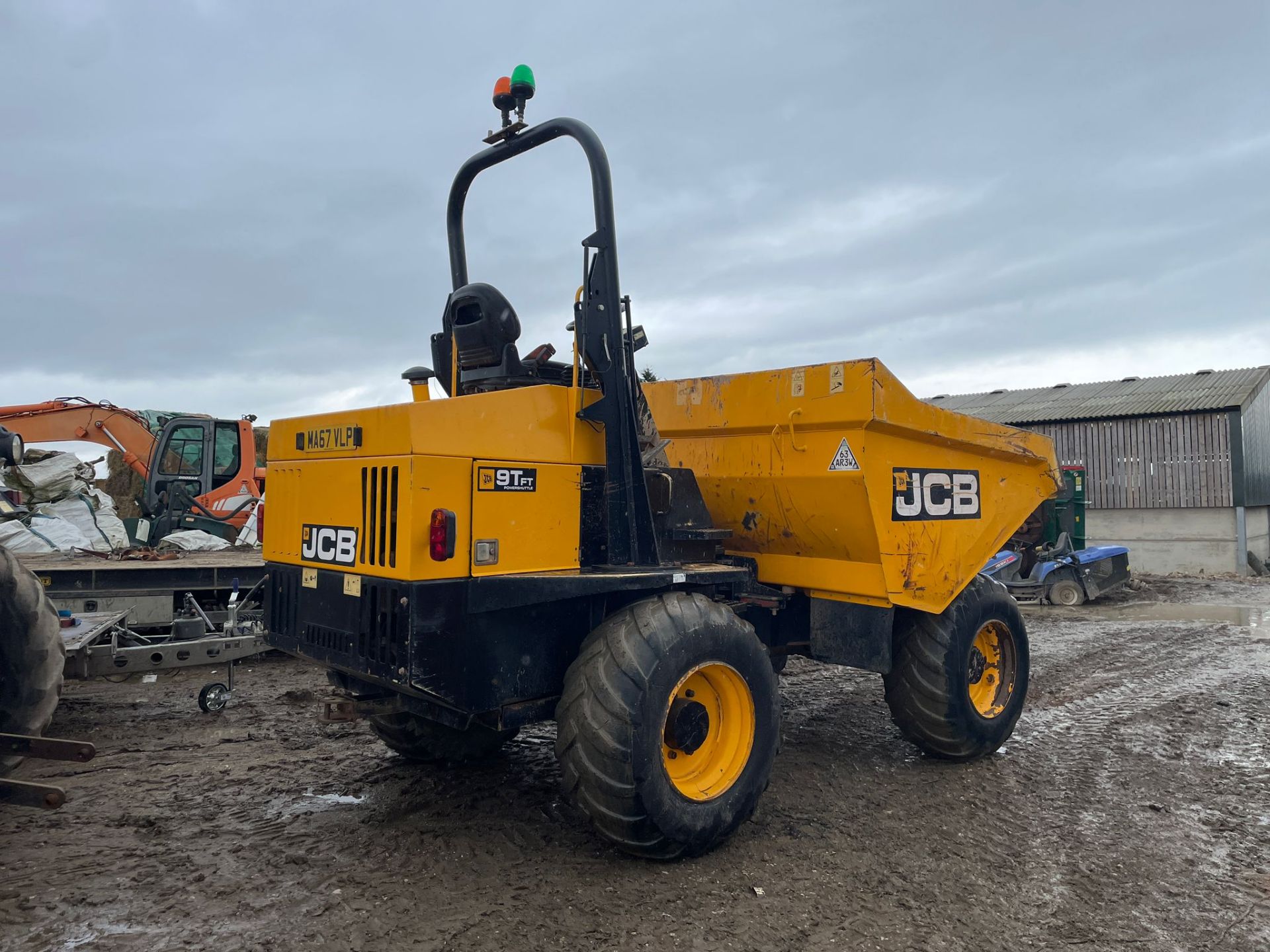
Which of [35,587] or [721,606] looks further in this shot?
[35,587]

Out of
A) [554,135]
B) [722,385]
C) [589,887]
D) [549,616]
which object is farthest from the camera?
[722,385]

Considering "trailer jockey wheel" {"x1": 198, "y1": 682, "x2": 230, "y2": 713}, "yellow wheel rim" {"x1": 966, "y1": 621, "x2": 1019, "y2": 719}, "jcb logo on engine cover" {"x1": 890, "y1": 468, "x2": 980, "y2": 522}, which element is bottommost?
"trailer jockey wheel" {"x1": 198, "y1": 682, "x2": 230, "y2": 713}

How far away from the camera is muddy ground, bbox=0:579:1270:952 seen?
3.33 meters

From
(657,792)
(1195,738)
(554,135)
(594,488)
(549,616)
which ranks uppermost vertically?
(554,135)

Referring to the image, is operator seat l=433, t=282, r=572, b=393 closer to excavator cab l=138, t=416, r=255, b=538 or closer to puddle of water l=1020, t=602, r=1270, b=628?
excavator cab l=138, t=416, r=255, b=538

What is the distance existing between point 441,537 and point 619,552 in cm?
98

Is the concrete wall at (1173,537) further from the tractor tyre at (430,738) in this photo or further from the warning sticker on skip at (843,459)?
the tractor tyre at (430,738)

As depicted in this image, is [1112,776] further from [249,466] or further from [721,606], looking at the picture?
[249,466]

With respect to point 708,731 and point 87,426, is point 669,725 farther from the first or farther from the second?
point 87,426

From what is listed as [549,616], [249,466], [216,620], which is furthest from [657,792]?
[249,466]

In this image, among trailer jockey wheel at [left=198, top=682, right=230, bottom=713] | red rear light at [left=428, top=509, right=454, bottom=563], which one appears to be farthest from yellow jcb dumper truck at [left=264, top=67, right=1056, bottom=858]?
trailer jockey wheel at [left=198, top=682, right=230, bottom=713]

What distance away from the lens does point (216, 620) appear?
7.93 m

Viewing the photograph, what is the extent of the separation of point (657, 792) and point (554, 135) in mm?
3071

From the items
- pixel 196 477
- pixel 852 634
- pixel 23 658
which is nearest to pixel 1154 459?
pixel 852 634
